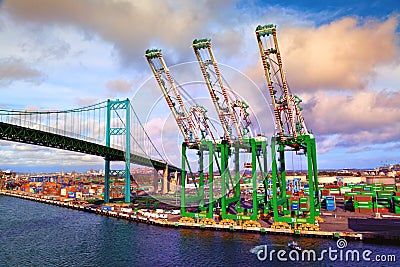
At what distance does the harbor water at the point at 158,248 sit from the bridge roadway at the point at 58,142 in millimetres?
16142

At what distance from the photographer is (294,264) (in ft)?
111

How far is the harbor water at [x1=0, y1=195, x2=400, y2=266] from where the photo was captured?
3497 cm

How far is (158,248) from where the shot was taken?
134 ft

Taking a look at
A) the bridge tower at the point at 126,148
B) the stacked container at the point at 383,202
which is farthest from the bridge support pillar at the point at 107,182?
the stacked container at the point at 383,202

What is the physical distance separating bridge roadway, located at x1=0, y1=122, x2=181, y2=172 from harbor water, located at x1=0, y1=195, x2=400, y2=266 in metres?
16.1

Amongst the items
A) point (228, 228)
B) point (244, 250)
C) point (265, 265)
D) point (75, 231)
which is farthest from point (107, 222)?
point (265, 265)

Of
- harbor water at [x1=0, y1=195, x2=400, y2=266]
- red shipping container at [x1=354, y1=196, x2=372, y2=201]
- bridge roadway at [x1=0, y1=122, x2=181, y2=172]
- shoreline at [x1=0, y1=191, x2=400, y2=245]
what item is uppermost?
bridge roadway at [x1=0, y1=122, x2=181, y2=172]

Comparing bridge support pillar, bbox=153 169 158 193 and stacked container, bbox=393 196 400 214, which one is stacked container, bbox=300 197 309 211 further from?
bridge support pillar, bbox=153 169 158 193

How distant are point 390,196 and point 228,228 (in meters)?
33.6

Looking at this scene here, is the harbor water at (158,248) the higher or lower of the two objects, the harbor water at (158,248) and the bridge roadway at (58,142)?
the lower

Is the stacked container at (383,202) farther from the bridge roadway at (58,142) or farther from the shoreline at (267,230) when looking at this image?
the bridge roadway at (58,142)

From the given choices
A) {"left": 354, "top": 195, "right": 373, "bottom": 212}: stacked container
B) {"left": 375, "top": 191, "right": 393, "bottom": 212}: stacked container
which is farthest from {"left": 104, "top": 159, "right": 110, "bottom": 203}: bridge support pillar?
{"left": 375, "top": 191, "right": 393, "bottom": 212}: stacked container

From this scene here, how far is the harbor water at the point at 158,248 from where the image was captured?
3497cm

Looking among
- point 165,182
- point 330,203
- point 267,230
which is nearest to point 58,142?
point 267,230
